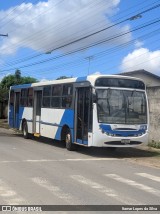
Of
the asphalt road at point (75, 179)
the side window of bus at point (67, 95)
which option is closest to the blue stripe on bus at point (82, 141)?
the asphalt road at point (75, 179)

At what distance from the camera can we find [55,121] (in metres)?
19.1

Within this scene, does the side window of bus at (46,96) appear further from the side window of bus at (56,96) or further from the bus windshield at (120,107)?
the bus windshield at (120,107)

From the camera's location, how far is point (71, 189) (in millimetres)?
9422

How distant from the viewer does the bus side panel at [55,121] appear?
17.6m

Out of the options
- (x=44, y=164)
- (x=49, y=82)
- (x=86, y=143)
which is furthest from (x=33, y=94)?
(x=44, y=164)

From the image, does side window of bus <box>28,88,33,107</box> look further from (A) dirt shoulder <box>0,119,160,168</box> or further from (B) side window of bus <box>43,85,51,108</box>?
(A) dirt shoulder <box>0,119,160,168</box>

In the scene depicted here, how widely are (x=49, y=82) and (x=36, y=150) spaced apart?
407cm

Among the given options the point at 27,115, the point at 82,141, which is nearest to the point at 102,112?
the point at 82,141

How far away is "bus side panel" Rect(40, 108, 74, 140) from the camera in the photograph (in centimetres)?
1765

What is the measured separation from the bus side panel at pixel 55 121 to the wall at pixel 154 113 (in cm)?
465

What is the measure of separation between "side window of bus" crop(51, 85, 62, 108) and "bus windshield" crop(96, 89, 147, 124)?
333 centimetres

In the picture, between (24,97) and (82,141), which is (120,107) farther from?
(24,97)

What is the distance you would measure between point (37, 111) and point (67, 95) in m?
4.23

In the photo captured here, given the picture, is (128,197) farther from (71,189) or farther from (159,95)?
(159,95)
